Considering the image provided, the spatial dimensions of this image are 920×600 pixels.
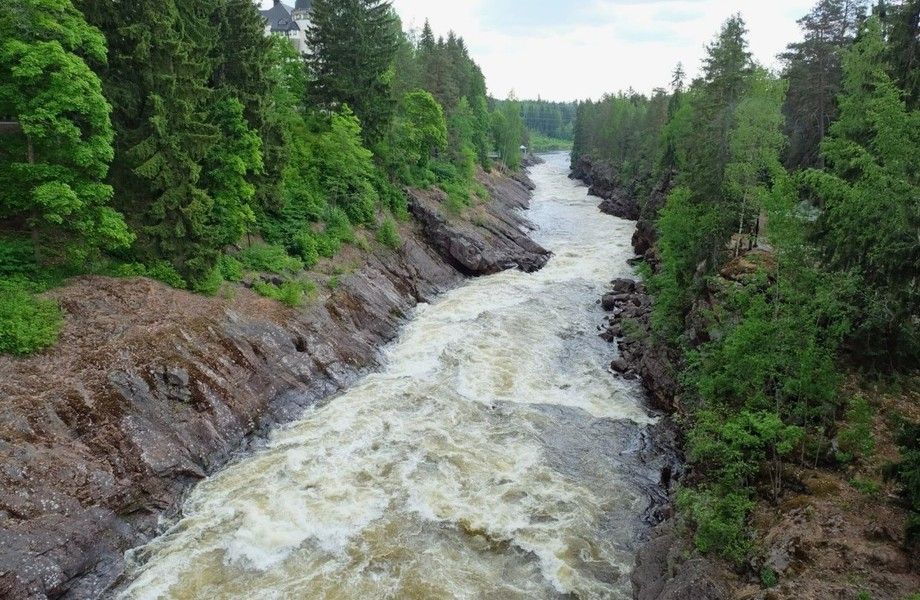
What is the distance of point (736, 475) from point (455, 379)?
42.3 feet

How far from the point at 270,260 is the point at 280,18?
2772 inches

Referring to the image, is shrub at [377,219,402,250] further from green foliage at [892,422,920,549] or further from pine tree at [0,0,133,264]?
green foliage at [892,422,920,549]

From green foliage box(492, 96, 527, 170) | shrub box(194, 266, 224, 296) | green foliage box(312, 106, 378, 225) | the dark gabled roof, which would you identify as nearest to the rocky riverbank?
shrub box(194, 266, 224, 296)

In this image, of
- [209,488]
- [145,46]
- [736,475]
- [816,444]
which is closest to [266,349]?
[209,488]

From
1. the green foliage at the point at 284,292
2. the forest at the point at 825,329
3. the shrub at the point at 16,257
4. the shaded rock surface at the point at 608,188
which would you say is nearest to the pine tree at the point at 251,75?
the green foliage at the point at 284,292

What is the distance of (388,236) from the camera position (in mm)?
36438

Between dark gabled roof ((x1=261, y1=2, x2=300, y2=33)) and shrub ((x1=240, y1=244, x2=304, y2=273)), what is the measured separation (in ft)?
213

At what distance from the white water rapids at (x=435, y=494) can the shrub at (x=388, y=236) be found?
10.2 meters

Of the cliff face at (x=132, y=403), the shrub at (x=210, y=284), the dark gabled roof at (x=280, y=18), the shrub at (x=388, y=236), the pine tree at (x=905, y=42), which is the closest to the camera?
the cliff face at (x=132, y=403)

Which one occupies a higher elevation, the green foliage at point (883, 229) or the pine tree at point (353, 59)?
the pine tree at point (353, 59)

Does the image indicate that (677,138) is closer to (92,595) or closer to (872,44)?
(872,44)

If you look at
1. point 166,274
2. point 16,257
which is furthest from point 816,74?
point 16,257

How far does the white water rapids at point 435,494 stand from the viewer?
13547mm

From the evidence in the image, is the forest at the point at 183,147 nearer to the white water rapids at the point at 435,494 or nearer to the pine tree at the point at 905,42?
the white water rapids at the point at 435,494
